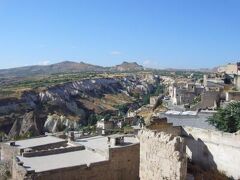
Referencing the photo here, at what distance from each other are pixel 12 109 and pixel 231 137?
6370cm

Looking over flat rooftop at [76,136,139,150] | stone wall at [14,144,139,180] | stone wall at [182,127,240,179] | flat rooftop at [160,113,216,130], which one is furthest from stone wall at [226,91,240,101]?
stone wall at [14,144,139,180]

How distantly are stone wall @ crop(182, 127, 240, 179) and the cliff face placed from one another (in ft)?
117

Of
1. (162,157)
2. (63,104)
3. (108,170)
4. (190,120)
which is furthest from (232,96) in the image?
(63,104)

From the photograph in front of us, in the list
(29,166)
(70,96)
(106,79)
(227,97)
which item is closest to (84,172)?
(29,166)

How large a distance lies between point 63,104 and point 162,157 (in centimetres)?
7604

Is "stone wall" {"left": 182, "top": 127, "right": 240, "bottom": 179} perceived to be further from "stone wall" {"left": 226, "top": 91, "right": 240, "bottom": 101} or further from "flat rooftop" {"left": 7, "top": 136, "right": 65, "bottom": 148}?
"stone wall" {"left": 226, "top": 91, "right": 240, "bottom": 101}

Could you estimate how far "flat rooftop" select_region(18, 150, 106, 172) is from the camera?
17172mm

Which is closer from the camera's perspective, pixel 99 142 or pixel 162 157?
pixel 162 157

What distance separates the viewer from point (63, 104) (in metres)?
89.2

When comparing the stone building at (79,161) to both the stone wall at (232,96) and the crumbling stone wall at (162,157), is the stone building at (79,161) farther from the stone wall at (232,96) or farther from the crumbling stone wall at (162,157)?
the stone wall at (232,96)

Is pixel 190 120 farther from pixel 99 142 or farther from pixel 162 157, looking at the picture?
pixel 162 157

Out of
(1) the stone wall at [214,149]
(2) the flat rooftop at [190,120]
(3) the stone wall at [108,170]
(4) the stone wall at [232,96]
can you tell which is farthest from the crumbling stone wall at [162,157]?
(4) the stone wall at [232,96]

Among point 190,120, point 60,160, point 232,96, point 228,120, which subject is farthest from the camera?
point 232,96

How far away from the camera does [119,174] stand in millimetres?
18672
